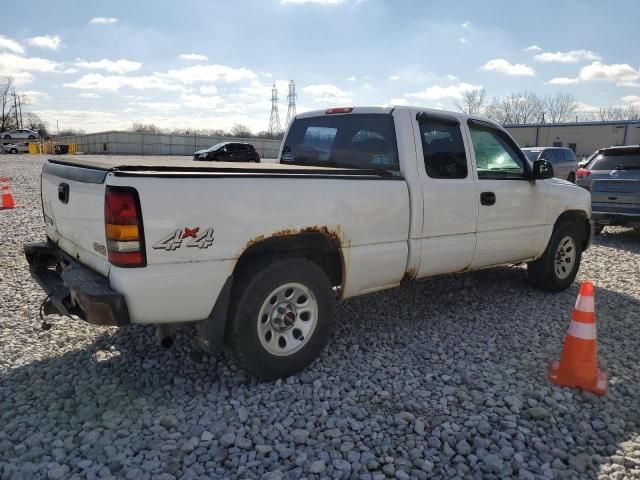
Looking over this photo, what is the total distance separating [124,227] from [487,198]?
3239mm

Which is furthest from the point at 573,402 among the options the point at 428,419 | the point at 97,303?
the point at 97,303

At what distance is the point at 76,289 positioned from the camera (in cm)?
284

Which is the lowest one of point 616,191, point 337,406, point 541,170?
point 337,406

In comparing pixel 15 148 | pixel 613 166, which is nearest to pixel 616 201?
pixel 613 166

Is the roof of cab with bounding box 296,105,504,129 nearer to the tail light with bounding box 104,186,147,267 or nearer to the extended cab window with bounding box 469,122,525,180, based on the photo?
the extended cab window with bounding box 469,122,525,180

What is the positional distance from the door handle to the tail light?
121 inches

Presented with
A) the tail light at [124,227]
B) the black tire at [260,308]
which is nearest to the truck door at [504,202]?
the black tire at [260,308]

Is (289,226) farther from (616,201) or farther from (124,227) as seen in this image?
(616,201)

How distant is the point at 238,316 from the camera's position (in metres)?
3.15

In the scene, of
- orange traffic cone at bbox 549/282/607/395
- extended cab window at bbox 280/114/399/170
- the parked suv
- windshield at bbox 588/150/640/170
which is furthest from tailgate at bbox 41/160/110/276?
the parked suv

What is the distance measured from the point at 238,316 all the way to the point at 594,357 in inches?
98.6

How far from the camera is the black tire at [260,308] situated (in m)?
3.17

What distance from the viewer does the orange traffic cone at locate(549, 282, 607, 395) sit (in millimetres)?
3447

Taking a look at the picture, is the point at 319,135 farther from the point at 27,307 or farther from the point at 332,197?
the point at 27,307
